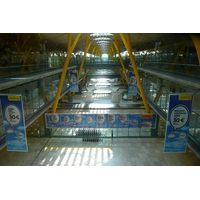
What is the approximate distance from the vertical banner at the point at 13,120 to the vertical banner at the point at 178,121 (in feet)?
22.6

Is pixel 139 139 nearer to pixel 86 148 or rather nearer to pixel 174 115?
pixel 86 148

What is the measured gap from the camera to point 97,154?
44.3 ft

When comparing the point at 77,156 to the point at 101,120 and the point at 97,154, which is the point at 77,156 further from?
the point at 101,120

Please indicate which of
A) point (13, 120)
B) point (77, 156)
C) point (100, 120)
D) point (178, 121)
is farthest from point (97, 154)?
point (178, 121)

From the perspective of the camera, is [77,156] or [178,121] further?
[77,156]

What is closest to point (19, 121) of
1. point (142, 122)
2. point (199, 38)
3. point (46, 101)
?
point (46, 101)

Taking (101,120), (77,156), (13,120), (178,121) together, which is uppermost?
(178,121)

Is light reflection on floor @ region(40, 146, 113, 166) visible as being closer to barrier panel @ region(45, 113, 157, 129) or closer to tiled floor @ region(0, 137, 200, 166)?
tiled floor @ region(0, 137, 200, 166)

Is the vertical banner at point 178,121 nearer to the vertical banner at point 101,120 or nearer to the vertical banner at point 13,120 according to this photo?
the vertical banner at point 101,120

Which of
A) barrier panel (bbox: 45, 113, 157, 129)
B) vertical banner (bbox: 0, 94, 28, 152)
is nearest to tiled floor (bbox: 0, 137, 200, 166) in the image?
barrier panel (bbox: 45, 113, 157, 129)

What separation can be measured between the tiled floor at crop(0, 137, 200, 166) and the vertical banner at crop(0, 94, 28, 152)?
4.61 metres

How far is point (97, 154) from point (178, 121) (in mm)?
7767

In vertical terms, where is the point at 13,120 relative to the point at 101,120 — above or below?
above

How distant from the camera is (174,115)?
7.48 metres
